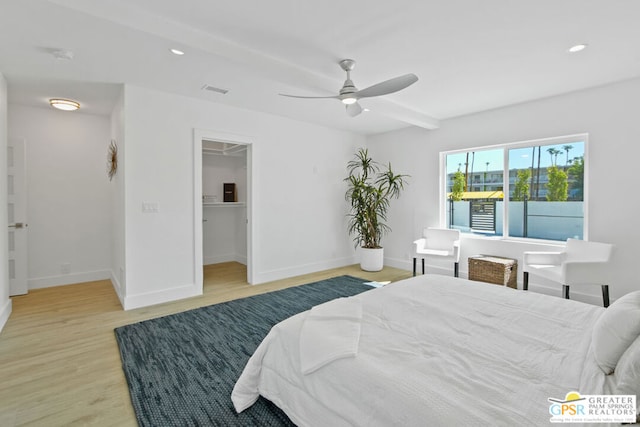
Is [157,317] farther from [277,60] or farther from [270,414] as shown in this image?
[277,60]

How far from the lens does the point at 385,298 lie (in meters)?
2.23

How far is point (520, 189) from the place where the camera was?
176 inches

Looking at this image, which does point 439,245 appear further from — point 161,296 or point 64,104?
point 64,104

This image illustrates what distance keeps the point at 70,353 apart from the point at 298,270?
3159mm

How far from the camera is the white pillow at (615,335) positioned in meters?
1.27

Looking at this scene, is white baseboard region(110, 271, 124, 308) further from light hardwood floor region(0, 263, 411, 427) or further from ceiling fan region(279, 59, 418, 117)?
ceiling fan region(279, 59, 418, 117)

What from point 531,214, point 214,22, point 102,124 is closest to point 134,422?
point 214,22

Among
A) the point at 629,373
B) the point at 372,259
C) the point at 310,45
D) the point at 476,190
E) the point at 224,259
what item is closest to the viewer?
A: the point at 629,373

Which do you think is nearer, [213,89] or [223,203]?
[213,89]

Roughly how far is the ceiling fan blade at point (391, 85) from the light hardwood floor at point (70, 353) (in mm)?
2961

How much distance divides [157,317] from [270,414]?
210 centimetres

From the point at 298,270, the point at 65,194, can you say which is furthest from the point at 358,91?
the point at 65,194

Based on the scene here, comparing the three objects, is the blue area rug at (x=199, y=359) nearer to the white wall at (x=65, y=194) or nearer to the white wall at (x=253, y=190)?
the white wall at (x=253, y=190)

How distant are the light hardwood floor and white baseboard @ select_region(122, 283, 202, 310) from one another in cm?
11
